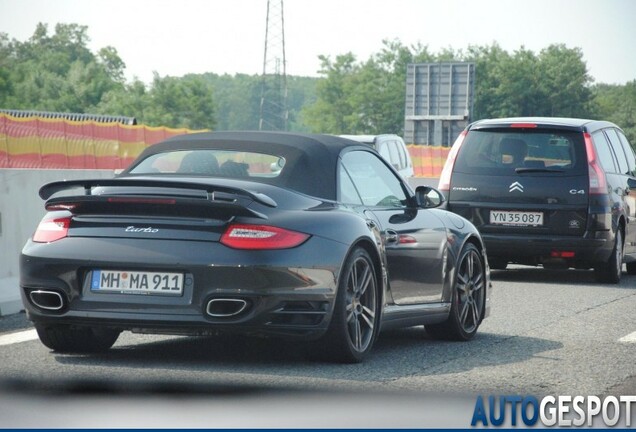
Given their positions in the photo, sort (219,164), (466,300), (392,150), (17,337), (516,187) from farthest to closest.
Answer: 1. (392,150)
2. (516,187)
3. (466,300)
4. (17,337)
5. (219,164)

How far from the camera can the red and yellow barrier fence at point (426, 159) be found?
5462cm

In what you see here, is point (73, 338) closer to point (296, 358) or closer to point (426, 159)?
point (296, 358)

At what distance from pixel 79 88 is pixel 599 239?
132326mm

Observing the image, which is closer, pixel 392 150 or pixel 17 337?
pixel 17 337

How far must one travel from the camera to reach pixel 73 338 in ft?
26.3

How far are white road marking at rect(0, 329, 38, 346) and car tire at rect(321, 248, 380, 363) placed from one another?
2.24 meters

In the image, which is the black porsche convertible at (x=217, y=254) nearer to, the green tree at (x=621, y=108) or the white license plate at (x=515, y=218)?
the white license plate at (x=515, y=218)

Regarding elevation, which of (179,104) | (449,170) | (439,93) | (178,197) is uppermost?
(178,197)

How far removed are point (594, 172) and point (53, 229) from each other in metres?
8.55

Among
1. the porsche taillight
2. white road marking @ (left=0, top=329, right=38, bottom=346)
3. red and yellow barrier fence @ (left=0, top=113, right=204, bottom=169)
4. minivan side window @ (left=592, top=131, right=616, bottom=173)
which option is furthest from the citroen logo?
red and yellow barrier fence @ (left=0, top=113, right=204, bottom=169)

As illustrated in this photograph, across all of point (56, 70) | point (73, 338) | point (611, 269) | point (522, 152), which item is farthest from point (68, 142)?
point (56, 70)

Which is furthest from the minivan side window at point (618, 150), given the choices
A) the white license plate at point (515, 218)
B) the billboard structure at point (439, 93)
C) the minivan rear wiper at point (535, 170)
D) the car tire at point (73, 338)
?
the billboard structure at point (439, 93)

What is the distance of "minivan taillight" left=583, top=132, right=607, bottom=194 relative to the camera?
14883mm

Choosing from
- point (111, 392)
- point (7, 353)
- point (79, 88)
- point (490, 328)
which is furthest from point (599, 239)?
point (79, 88)
